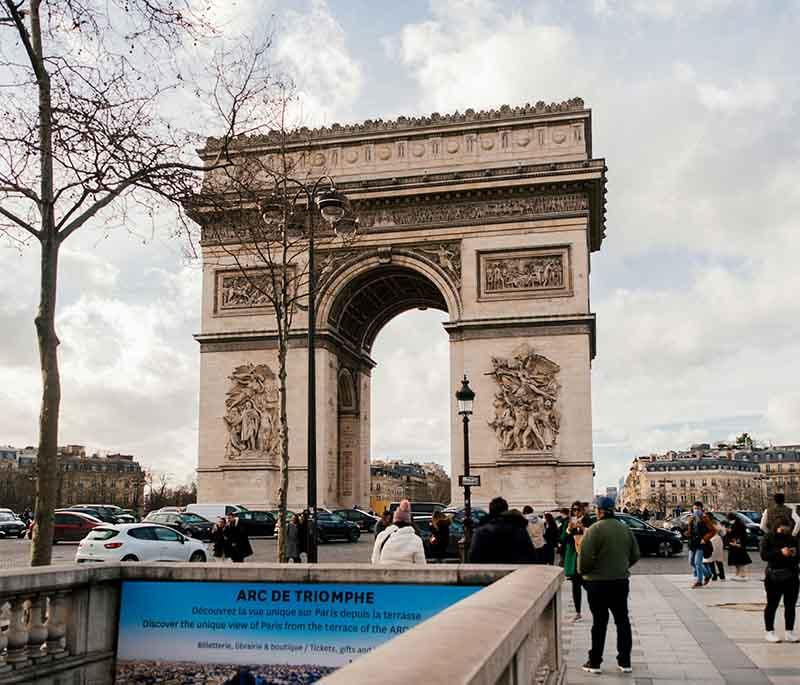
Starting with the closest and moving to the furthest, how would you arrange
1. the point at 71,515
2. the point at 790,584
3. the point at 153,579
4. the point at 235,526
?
the point at 153,579, the point at 790,584, the point at 235,526, the point at 71,515

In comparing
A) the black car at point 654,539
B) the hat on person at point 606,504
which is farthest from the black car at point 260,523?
the hat on person at point 606,504

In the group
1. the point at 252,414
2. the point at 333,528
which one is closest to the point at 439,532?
the point at 333,528

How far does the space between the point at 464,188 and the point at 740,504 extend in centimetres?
10717

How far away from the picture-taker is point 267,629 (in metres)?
6.98

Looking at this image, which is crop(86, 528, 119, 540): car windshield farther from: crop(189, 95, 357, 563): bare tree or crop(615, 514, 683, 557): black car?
crop(615, 514, 683, 557): black car

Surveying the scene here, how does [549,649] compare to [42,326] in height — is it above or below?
below

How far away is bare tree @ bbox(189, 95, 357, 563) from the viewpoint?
1423 centimetres

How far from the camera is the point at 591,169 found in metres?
33.6

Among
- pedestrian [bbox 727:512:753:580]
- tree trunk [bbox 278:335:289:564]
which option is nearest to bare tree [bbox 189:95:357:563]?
tree trunk [bbox 278:335:289:564]

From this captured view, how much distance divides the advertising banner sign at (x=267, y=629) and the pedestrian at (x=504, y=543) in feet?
5.46

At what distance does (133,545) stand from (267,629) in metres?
15.1

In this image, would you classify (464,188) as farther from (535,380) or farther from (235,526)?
(235,526)

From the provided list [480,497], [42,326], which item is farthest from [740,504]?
[42,326]

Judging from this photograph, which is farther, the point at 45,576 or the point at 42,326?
the point at 42,326
